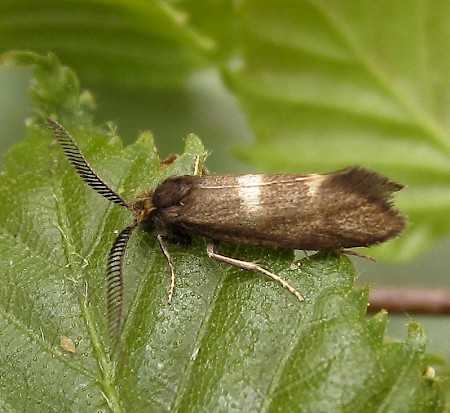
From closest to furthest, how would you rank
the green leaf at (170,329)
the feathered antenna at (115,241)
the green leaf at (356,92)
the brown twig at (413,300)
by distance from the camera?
the green leaf at (170,329) < the feathered antenna at (115,241) < the brown twig at (413,300) < the green leaf at (356,92)

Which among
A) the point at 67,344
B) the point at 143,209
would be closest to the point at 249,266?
the point at 143,209

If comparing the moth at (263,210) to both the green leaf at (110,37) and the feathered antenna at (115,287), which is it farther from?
the green leaf at (110,37)

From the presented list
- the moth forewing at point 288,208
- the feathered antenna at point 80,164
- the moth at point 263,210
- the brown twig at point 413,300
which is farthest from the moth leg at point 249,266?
the brown twig at point 413,300

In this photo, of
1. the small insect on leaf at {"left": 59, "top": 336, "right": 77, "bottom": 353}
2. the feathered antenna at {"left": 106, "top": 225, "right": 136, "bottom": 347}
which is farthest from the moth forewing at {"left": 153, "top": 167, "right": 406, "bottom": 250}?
the small insect on leaf at {"left": 59, "top": 336, "right": 77, "bottom": 353}

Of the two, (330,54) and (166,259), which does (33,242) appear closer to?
(166,259)

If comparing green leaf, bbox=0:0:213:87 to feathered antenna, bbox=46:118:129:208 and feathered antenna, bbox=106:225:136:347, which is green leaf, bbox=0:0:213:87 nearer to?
feathered antenna, bbox=46:118:129:208
